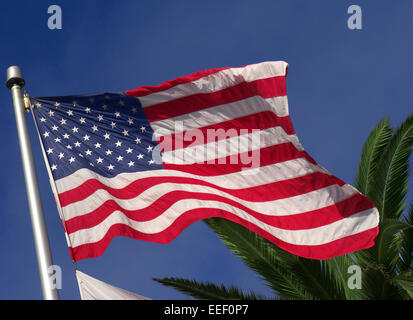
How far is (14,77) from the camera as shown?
8.32 metres

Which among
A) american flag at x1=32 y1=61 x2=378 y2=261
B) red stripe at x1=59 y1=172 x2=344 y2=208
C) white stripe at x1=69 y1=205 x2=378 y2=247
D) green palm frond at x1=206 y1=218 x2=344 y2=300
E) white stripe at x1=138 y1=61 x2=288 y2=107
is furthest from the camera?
green palm frond at x1=206 y1=218 x2=344 y2=300

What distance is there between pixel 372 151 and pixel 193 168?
4.97 m

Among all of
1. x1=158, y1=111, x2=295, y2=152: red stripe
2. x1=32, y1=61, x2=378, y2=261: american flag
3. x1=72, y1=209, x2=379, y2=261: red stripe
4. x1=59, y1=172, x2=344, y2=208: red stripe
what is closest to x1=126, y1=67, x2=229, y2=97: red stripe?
x1=32, y1=61, x2=378, y2=261: american flag

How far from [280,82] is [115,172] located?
2.80 meters

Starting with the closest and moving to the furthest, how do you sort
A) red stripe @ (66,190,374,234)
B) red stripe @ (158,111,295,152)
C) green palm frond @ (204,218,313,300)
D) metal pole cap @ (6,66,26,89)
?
metal pole cap @ (6,66,26,89)
red stripe @ (66,190,374,234)
red stripe @ (158,111,295,152)
green palm frond @ (204,218,313,300)

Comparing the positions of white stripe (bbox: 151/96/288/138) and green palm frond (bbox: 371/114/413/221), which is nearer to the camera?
white stripe (bbox: 151/96/288/138)

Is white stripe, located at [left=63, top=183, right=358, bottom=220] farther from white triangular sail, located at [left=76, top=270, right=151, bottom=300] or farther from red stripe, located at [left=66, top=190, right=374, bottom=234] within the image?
white triangular sail, located at [left=76, top=270, right=151, bottom=300]

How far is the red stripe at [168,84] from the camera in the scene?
9758 millimetres

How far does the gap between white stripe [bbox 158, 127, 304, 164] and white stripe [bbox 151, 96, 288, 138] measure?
0.34 meters

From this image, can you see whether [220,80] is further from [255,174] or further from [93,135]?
[93,135]

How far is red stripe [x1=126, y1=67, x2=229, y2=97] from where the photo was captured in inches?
384

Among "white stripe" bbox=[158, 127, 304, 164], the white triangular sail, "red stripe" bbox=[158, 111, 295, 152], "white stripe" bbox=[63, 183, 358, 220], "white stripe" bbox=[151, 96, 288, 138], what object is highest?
"white stripe" bbox=[151, 96, 288, 138]

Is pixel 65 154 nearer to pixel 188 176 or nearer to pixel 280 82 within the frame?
pixel 188 176
